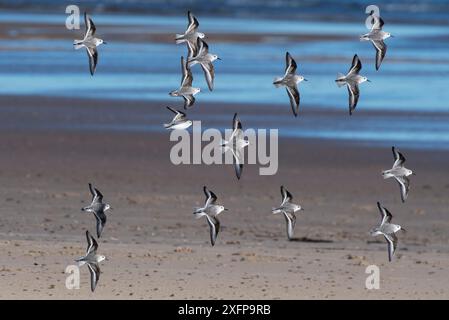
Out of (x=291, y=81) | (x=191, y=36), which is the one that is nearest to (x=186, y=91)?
(x=191, y=36)

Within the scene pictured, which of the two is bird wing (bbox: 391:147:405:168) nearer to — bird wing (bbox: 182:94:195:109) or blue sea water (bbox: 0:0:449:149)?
bird wing (bbox: 182:94:195:109)

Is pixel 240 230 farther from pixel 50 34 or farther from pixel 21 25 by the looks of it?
pixel 21 25

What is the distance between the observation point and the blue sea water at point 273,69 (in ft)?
69.7

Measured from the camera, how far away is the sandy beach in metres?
10.1

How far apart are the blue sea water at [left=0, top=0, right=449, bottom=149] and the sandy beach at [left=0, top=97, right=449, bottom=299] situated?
7.24 feet

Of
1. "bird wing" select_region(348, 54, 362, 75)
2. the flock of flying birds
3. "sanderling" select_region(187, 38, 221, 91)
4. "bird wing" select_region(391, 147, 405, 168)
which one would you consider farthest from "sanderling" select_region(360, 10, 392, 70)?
"sanderling" select_region(187, 38, 221, 91)

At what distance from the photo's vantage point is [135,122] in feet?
67.8

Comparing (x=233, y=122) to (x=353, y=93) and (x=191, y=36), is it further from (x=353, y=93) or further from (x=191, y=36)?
(x=353, y=93)

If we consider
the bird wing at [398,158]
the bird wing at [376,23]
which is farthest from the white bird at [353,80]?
the bird wing at [398,158]

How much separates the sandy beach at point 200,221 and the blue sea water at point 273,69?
2208 millimetres

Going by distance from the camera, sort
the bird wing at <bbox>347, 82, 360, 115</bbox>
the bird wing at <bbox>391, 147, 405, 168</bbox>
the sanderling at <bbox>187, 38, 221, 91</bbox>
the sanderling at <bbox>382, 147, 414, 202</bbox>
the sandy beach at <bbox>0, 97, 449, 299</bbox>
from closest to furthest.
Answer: the bird wing at <bbox>391, 147, 405, 168</bbox> < the sanderling at <bbox>382, 147, 414, 202</bbox> < the sanderling at <bbox>187, 38, 221, 91</bbox> < the bird wing at <bbox>347, 82, 360, 115</bbox> < the sandy beach at <bbox>0, 97, 449, 299</bbox>
